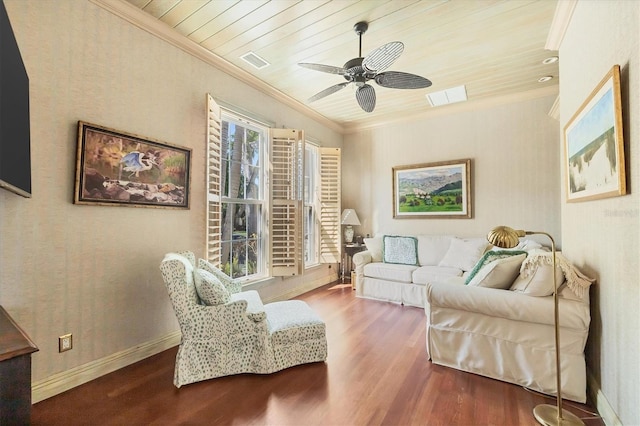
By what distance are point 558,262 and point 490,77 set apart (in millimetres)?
2605

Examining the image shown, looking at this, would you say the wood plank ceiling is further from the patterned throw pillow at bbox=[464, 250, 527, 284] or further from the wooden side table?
the wooden side table

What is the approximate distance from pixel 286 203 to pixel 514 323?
9.16 feet

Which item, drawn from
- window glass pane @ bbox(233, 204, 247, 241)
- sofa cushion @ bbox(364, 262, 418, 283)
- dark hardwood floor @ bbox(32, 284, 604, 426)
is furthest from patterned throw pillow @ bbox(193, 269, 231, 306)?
sofa cushion @ bbox(364, 262, 418, 283)

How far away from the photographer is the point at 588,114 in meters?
1.82

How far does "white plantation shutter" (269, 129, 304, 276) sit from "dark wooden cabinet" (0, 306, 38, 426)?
268 cm

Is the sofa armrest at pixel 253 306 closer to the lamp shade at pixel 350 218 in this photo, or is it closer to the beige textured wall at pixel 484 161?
the lamp shade at pixel 350 218

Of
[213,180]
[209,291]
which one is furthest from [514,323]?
[213,180]

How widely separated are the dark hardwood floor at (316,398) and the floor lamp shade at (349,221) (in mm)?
2729

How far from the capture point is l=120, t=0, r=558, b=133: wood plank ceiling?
2324 mm

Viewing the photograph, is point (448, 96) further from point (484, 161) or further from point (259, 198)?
point (259, 198)

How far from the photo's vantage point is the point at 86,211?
2127 mm

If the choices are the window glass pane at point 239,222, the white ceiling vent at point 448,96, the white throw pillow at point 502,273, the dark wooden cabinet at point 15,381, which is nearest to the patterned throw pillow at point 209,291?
the dark wooden cabinet at point 15,381

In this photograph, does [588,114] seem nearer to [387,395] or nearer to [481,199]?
[387,395]

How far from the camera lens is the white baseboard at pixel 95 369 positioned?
6.26 ft
